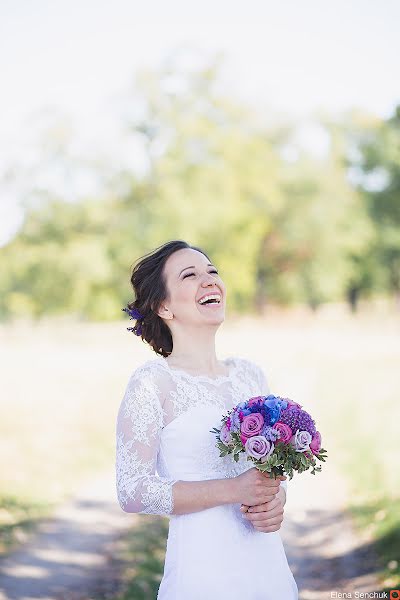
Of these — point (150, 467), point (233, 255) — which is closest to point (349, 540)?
point (150, 467)

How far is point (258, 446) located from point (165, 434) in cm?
43

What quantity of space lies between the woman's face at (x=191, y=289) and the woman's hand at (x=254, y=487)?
2.11ft

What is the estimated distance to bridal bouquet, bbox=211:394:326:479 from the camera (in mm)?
2564

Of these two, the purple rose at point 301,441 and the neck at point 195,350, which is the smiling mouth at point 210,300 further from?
the purple rose at point 301,441

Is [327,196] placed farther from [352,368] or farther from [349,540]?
[349,540]

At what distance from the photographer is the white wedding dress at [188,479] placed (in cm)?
271

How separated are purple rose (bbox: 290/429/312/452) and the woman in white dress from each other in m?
0.17

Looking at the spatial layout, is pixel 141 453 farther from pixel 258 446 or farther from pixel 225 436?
pixel 258 446

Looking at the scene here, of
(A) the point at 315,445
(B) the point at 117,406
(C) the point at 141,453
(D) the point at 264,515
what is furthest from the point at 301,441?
(B) the point at 117,406

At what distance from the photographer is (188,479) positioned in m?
2.81

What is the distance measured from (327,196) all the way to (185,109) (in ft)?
41.6

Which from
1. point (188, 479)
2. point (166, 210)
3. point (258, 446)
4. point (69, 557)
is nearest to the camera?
point (258, 446)

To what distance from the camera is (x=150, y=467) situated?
8.91 feet

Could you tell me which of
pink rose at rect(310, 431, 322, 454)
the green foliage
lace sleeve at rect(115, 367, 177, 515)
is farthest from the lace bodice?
the green foliage
